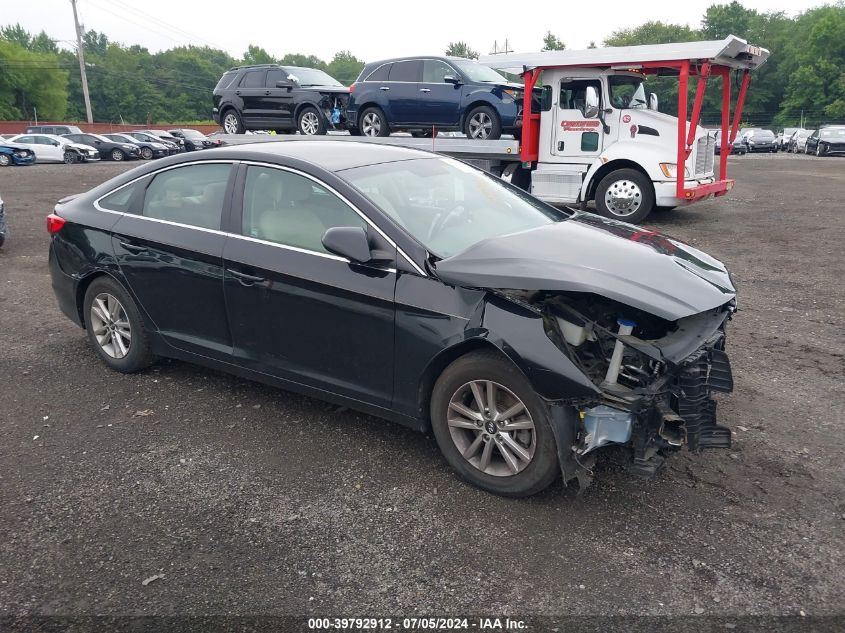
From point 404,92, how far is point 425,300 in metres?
10.2

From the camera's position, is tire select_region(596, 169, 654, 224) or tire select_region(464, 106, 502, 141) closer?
tire select_region(596, 169, 654, 224)

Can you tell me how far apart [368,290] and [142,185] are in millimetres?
2227

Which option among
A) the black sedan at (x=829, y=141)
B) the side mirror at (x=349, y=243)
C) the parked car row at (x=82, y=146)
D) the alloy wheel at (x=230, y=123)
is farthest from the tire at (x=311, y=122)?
the black sedan at (x=829, y=141)

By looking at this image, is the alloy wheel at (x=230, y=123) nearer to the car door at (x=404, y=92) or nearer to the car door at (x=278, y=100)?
the car door at (x=278, y=100)

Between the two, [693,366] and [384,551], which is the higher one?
[693,366]

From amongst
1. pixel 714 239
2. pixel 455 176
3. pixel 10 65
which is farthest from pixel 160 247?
pixel 10 65

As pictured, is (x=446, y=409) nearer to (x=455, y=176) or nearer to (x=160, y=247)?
(x=455, y=176)

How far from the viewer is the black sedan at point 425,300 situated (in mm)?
3121

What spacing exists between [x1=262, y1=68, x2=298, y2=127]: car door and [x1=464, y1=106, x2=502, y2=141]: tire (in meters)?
3.72

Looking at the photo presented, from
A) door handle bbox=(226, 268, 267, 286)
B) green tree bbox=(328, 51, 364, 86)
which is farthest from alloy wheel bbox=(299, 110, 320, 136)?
green tree bbox=(328, 51, 364, 86)

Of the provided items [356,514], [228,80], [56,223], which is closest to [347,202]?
[356,514]

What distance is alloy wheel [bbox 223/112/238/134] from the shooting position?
47.8 ft

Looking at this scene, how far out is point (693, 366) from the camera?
3088mm

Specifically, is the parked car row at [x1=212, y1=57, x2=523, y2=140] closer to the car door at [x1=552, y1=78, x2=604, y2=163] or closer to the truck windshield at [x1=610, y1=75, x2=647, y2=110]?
the car door at [x1=552, y1=78, x2=604, y2=163]
